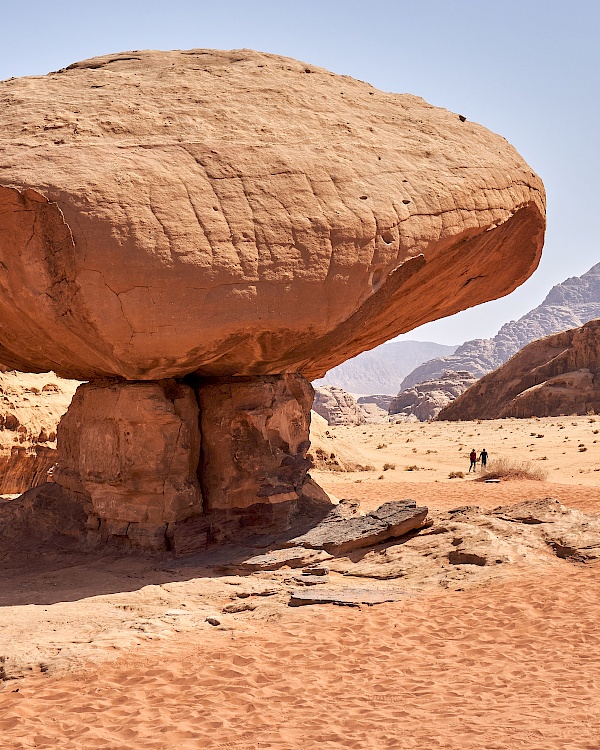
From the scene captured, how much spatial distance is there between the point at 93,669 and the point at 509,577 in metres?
4.15

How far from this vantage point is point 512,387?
43.4 metres

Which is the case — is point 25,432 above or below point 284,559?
above

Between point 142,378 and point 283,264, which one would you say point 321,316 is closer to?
point 283,264

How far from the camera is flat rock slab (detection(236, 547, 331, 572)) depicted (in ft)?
26.4

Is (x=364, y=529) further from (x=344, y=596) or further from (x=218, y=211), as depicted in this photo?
(x=218, y=211)

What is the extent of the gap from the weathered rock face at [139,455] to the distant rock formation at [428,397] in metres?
51.7

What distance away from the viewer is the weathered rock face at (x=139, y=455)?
830 cm

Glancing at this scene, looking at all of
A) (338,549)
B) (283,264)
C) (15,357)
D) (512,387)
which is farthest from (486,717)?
(512,387)

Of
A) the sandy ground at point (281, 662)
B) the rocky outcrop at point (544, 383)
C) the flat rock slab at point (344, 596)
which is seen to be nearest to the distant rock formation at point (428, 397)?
the rocky outcrop at point (544, 383)

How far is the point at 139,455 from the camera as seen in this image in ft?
27.2

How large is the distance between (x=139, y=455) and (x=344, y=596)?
2.85 metres

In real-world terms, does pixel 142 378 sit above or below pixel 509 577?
above

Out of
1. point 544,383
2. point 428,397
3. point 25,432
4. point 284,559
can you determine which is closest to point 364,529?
point 284,559

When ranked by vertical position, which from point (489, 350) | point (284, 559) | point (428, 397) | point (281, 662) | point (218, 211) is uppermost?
point (489, 350)
